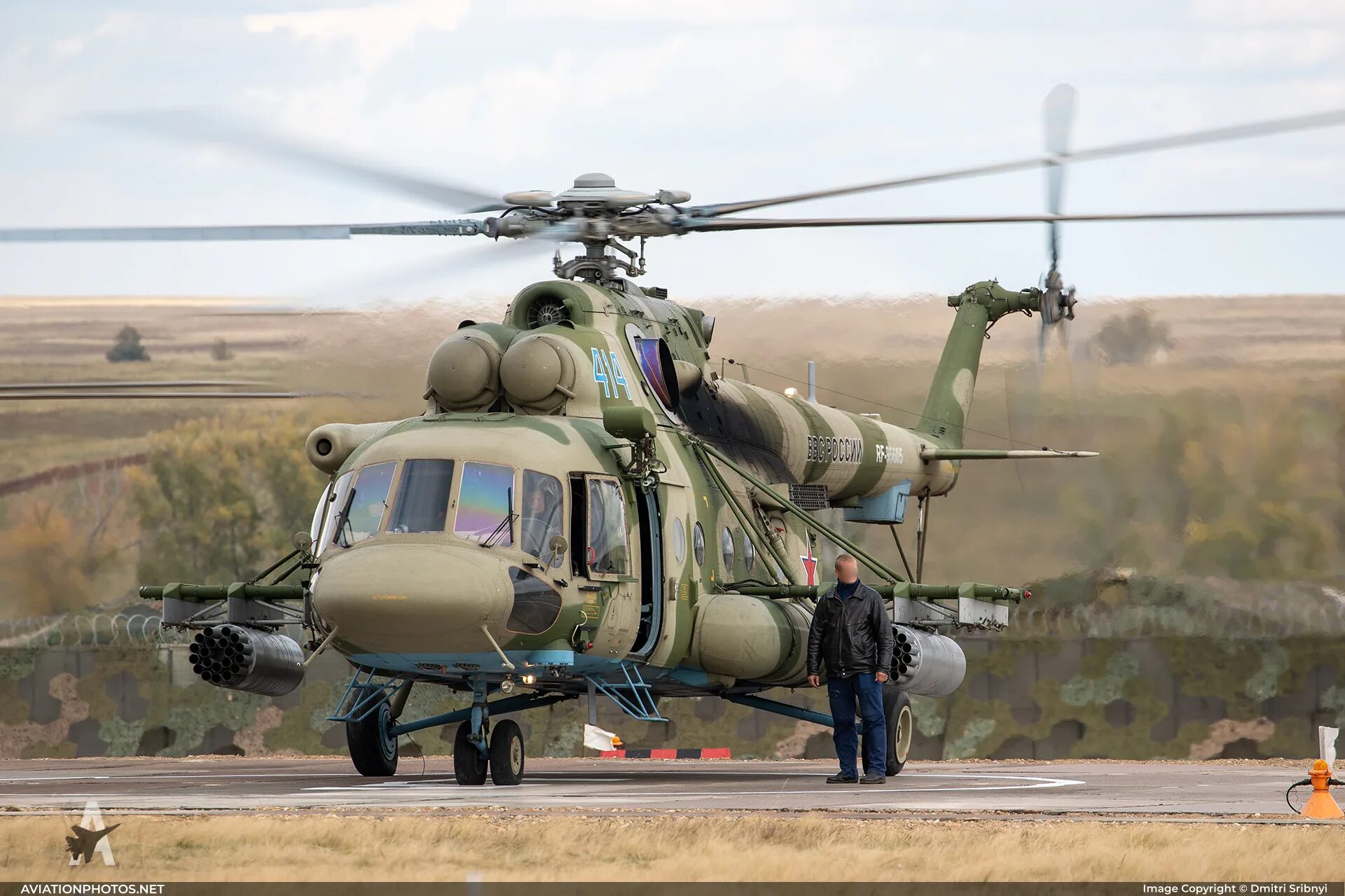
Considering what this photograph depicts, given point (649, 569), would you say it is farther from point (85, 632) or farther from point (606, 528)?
point (85, 632)

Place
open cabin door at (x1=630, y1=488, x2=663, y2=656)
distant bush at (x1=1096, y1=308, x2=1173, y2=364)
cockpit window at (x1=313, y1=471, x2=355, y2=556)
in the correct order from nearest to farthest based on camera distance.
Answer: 1. cockpit window at (x1=313, y1=471, x2=355, y2=556)
2. open cabin door at (x1=630, y1=488, x2=663, y2=656)
3. distant bush at (x1=1096, y1=308, x2=1173, y2=364)

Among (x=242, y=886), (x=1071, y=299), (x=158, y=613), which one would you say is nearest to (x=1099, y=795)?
(x=242, y=886)

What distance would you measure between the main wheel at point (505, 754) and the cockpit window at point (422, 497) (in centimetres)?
154

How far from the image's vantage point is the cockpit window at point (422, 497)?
1409cm

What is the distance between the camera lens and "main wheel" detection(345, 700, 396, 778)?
16.1 m

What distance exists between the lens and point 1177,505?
79.0 feet

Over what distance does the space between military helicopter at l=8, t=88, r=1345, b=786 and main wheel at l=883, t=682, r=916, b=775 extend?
0.03 meters

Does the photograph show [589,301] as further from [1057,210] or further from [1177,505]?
[1177,505]

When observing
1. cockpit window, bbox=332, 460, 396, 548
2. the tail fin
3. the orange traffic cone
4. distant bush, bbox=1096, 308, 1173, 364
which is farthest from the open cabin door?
distant bush, bbox=1096, 308, 1173, 364

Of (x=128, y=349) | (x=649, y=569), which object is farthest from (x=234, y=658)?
(x=128, y=349)

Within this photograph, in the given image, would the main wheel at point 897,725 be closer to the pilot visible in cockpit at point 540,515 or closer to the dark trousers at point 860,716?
the dark trousers at point 860,716

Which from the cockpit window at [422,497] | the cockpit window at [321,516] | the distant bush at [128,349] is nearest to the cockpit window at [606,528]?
the cockpit window at [422,497]

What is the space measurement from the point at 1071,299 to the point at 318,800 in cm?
1163

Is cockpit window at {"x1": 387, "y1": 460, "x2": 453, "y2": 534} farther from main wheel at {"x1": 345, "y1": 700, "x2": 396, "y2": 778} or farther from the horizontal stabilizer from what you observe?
the horizontal stabilizer
